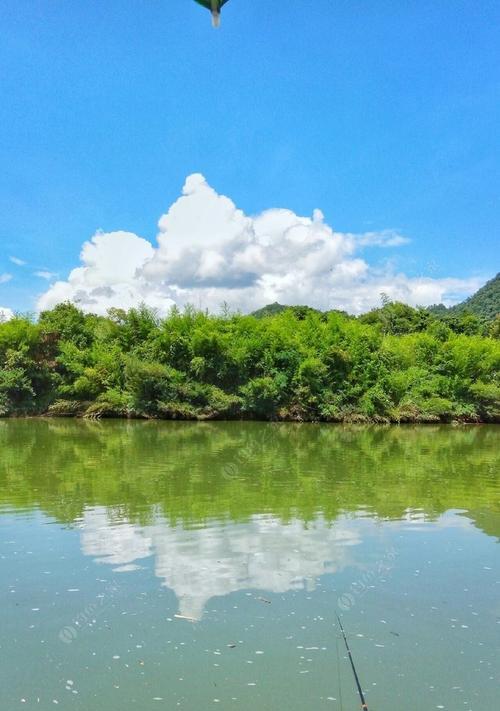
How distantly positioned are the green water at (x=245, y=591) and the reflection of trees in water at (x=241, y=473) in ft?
0.32

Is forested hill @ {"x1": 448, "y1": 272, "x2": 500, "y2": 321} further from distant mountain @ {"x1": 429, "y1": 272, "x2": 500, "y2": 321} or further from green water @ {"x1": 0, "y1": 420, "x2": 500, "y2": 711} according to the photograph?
green water @ {"x1": 0, "y1": 420, "x2": 500, "y2": 711}

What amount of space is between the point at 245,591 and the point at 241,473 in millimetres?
7481

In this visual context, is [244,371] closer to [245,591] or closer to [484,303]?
[245,591]

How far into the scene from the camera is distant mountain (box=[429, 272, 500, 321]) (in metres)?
79.1

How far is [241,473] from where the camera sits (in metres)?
13.4

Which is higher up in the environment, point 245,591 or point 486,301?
point 486,301

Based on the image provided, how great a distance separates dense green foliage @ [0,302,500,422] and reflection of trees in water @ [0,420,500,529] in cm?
710

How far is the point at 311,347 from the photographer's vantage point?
3284 centimetres

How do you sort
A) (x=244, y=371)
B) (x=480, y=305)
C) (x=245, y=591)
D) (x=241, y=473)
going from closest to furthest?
(x=245, y=591) → (x=241, y=473) → (x=244, y=371) → (x=480, y=305)

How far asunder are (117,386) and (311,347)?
1152 centimetres

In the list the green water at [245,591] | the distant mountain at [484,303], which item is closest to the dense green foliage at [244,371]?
the green water at [245,591]

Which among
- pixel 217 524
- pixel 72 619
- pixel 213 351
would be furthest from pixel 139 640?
pixel 213 351

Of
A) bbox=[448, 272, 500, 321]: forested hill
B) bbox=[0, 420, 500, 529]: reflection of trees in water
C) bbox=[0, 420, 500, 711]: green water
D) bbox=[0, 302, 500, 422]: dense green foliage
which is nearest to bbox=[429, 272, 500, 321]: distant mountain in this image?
bbox=[448, 272, 500, 321]: forested hill

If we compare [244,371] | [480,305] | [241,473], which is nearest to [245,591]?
[241,473]
